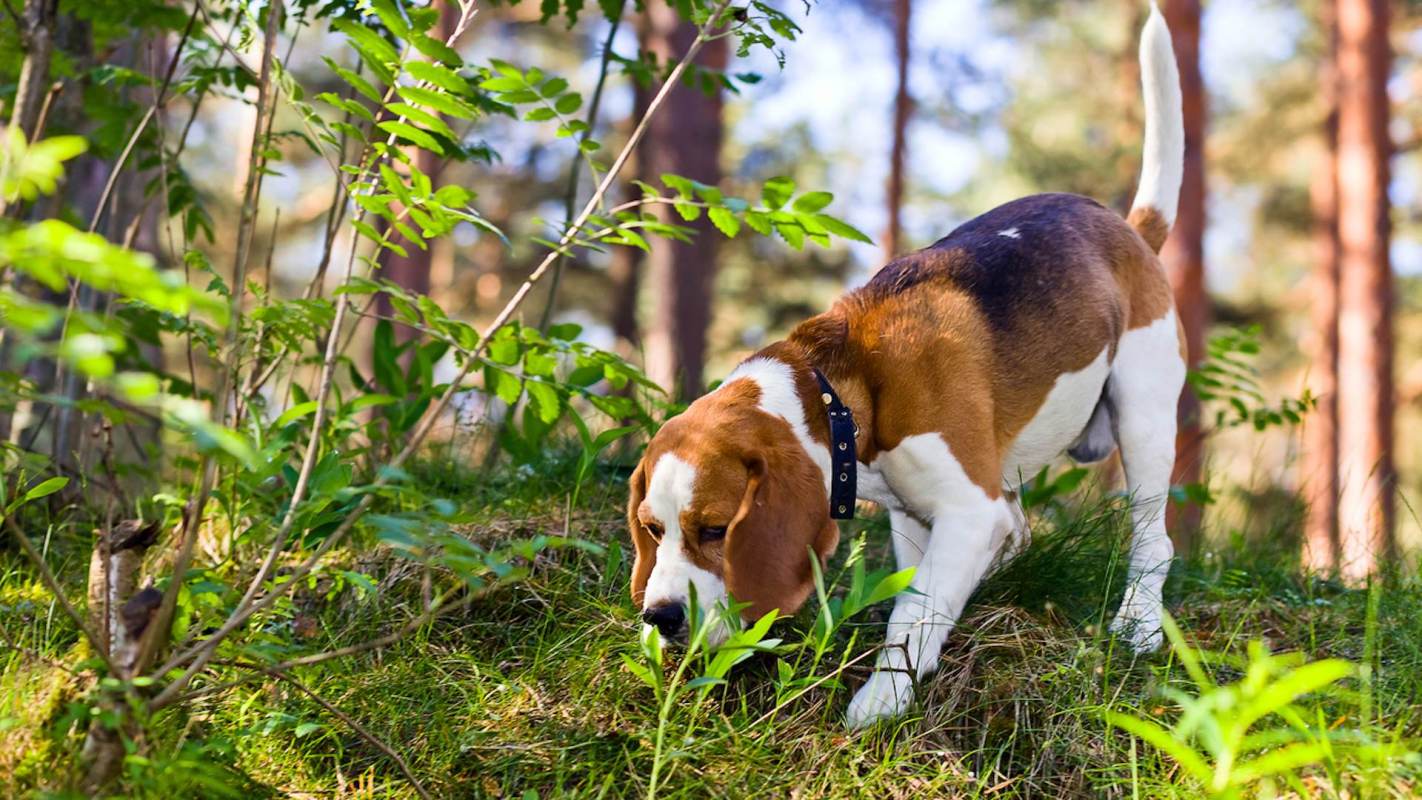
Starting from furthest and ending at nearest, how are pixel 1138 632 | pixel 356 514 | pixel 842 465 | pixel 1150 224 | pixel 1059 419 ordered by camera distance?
pixel 1150 224, pixel 1059 419, pixel 1138 632, pixel 842 465, pixel 356 514

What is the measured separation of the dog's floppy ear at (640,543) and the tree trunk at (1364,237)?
9920 millimetres

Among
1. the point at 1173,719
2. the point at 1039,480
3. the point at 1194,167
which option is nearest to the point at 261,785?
the point at 1173,719

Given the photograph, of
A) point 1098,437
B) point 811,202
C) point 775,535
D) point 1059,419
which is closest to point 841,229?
point 811,202

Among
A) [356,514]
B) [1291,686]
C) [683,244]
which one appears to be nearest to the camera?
[1291,686]

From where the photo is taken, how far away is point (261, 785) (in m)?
2.47

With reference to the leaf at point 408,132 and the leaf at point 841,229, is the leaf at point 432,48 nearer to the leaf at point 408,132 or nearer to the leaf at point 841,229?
the leaf at point 408,132

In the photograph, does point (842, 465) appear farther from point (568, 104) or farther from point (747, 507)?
point (568, 104)

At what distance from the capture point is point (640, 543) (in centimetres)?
313

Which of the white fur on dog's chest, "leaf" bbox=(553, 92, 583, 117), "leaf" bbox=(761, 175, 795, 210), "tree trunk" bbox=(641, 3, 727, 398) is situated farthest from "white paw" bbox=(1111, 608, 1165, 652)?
"tree trunk" bbox=(641, 3, 727, 398)

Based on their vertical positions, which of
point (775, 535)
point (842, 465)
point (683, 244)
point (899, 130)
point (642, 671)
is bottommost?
point (642, 671)

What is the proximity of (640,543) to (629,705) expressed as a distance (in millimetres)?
459

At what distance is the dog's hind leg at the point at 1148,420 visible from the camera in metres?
3.85

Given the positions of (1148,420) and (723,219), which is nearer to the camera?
(723,219)

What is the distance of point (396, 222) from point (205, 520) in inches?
65.3
